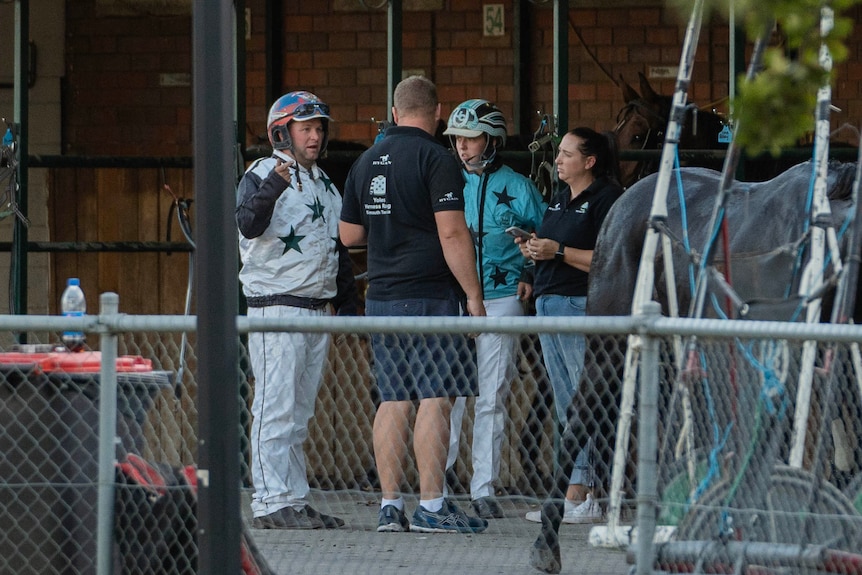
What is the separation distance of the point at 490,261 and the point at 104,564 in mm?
3139

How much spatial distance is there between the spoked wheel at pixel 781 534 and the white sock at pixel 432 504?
1603 mm

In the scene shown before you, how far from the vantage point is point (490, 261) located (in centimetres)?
705

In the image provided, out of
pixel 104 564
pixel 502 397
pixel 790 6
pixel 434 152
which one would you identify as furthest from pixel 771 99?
pixel 502 397

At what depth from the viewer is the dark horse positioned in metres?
5.46

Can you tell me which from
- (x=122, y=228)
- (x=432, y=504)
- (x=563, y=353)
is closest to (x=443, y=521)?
(x=432, y=504)

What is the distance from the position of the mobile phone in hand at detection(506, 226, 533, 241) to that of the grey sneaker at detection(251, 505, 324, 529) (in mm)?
1470

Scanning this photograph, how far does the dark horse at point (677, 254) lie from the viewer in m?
5.46

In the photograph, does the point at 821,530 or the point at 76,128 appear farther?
the point at 76,128

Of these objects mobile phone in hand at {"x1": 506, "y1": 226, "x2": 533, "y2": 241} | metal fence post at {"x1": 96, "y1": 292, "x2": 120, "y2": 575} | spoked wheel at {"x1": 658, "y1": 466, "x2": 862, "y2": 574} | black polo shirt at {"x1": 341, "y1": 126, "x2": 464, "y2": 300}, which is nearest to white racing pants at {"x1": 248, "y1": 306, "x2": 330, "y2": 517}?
black polo shirt at {"x1": 341, "y1": 126, "x2": 464, "y2": 300}

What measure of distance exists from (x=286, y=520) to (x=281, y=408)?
0.51 meters

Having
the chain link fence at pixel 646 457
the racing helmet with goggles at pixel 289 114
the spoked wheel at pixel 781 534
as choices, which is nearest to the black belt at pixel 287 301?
the racing helmet with goggles at pixel 289 114

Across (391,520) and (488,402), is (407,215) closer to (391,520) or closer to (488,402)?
(488,402)

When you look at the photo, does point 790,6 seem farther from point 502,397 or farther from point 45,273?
point 45,273

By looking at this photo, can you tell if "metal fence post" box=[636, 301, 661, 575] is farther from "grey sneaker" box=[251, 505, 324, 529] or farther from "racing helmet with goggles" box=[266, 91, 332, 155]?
"racing helmet with goggles" box=[266, 91, 332, 155]
